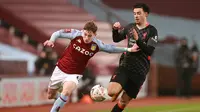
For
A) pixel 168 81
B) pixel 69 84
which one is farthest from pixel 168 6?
pixel 69 84

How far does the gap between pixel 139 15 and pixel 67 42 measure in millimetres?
13104

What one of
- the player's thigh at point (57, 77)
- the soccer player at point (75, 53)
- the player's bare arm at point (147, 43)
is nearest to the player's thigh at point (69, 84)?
the soccer player at point (75, 53)

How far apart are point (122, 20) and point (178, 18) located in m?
2.98

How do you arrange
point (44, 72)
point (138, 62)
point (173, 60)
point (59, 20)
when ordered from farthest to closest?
point (59, 20) → point (173, 60) → point (44, 72) → point (138, 62)

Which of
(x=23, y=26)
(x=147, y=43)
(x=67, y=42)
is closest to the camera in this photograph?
(x=147, y=43)

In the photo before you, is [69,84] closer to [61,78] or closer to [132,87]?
[61,78]

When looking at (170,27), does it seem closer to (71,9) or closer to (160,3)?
(160,3)

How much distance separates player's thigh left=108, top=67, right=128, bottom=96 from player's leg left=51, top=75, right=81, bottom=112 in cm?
79

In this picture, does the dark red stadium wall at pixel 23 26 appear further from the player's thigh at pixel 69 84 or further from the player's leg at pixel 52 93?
the player's thigh at pixel 69 84

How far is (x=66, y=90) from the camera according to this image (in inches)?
408

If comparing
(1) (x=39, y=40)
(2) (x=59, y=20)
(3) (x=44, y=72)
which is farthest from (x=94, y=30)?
(2) (x=59, y=20)

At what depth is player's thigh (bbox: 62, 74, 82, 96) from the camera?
10367mm

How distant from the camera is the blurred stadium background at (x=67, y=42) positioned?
16.9 meters

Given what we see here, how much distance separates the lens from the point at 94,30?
1037cm
